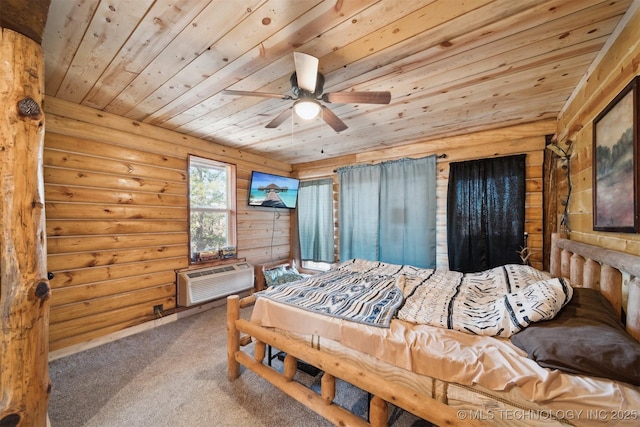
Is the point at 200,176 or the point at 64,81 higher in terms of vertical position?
the point at 64,81

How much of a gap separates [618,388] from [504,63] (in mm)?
1876

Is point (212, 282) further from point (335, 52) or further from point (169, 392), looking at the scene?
point (335, 52)

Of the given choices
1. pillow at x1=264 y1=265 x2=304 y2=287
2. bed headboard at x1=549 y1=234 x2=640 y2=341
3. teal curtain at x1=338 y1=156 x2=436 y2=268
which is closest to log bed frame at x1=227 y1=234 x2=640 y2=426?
bed headboard at x1=549 y1=234 x2=640 y2=341

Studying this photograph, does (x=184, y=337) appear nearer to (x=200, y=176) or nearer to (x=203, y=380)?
(x=203, y=380)

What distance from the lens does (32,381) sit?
3.84ft

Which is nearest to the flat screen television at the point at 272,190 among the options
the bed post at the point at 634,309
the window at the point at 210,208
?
the window at the point at 210,208

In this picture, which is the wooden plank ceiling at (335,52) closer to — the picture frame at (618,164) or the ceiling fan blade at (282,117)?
the ceiling fan blade at (282,117)

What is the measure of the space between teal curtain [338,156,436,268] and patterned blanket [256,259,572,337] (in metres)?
0.71

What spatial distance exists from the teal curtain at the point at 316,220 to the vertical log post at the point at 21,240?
3424 mm

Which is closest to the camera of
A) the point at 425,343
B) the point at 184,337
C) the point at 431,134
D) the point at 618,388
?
the point at 618,388

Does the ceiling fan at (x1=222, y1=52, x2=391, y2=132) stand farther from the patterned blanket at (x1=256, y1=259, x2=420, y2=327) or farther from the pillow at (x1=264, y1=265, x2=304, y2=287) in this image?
the pillow at (x1=264, y1=265, x2=304, y2=287)

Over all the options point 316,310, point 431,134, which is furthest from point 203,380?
point 431,134

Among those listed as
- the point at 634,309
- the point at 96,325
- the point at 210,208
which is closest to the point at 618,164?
the point at 634,309

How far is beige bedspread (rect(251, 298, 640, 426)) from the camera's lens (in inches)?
36.1
